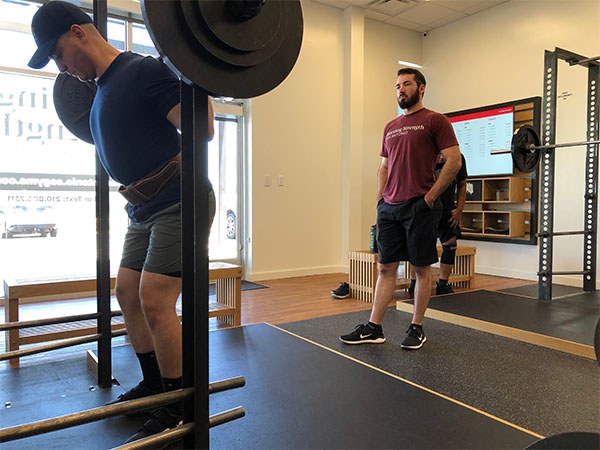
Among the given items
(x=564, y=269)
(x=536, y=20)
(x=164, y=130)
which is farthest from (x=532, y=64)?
(x=164, y=130)

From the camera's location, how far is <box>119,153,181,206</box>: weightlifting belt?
138cm

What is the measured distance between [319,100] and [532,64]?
2332mm

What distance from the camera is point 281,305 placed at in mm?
3717

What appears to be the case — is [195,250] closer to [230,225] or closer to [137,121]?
[137,121]

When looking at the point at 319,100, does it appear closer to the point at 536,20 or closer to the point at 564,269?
the point at 536,20

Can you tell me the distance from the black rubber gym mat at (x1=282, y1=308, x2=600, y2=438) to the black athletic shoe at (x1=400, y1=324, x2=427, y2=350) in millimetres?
31

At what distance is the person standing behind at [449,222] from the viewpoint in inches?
153

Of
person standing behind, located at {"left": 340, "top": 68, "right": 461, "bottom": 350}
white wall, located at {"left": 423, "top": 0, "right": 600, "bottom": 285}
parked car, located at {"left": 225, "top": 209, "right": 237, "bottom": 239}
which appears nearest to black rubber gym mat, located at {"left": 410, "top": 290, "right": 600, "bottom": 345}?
person standing behind, located at {"left": 340, "top": 68, "right": 461, "bottom": 350}

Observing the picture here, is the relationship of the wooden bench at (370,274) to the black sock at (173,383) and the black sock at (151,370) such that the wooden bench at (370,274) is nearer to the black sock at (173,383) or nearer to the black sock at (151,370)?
the black sock at (151,370)

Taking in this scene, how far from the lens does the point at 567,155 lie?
4613mm

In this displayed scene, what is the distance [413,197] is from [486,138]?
11.3 ft

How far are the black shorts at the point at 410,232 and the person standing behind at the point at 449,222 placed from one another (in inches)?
57.9

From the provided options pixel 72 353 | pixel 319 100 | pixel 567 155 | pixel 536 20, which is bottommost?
pixel 72 353

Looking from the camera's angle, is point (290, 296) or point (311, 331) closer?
point (311, 331)
